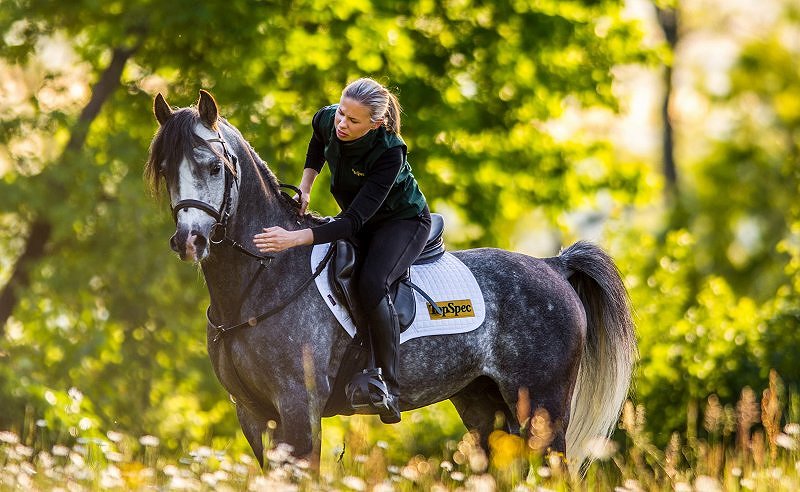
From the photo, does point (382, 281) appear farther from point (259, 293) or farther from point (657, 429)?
point (657, 429)

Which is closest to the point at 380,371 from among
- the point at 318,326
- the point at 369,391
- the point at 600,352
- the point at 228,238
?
the point at 369,391

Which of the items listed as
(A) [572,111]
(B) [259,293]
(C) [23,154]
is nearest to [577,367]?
(B) [259,293]

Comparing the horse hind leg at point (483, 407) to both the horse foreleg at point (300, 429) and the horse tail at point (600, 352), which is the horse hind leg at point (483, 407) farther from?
the horse foreleg at point (300, 429)

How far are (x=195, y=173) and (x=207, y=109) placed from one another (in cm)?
43

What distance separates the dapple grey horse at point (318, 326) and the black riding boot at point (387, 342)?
195 millimetres

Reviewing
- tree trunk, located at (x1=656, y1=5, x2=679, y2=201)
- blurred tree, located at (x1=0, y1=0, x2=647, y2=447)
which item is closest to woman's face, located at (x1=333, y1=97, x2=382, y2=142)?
blurred tree, located at (x1=0, y1=0, x2=647, y2=447)

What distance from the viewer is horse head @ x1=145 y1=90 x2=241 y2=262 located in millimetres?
6109

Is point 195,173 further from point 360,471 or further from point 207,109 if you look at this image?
point 360,471

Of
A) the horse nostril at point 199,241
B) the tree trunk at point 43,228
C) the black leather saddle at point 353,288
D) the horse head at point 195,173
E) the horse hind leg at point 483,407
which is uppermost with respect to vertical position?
the horse head at point 195,173

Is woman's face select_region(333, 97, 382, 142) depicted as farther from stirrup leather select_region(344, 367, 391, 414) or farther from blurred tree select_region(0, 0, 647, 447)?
blurred tree select_region(0, 0, 647, 447)

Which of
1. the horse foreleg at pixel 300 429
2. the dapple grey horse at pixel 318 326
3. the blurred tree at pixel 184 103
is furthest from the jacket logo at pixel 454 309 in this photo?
the blurred tree at pixel 184 103

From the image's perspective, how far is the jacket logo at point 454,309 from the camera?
7.30 m

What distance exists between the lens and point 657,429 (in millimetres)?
12172

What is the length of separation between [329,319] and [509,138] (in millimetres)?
11363
